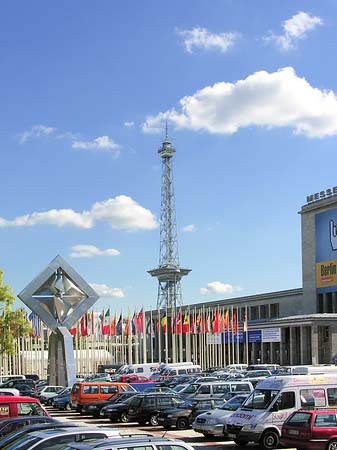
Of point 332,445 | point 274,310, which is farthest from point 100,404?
point 274,310

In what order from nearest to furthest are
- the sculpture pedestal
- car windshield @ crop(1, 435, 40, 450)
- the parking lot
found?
car windshield @ crop(1, 435, 40, 450), the parking lot, the sculpture pedestal

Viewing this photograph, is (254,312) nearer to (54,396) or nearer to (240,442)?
(54,396)

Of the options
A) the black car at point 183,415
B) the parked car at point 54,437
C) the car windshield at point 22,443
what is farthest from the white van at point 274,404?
the car windshield at point 22,443

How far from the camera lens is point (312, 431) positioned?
19.2 m

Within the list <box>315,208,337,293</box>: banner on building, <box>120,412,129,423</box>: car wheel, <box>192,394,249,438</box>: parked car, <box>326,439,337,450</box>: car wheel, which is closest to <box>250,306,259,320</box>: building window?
<box>315,208,337,293</box>: banner on building

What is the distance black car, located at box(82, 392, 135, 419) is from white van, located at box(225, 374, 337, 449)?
38.4ft

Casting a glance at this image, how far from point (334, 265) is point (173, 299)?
66.0 meters

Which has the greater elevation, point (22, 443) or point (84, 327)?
point (22, 443)

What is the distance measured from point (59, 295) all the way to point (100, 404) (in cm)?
1557

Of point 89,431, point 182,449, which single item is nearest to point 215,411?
point 89,431

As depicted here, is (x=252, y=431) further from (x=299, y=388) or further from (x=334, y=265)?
(x=334, y=265)

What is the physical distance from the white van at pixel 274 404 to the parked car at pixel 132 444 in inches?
429

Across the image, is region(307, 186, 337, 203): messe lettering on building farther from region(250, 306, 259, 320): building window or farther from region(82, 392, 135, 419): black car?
region(82, 392, 135, 419): black car

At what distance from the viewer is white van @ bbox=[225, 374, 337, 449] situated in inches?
865
